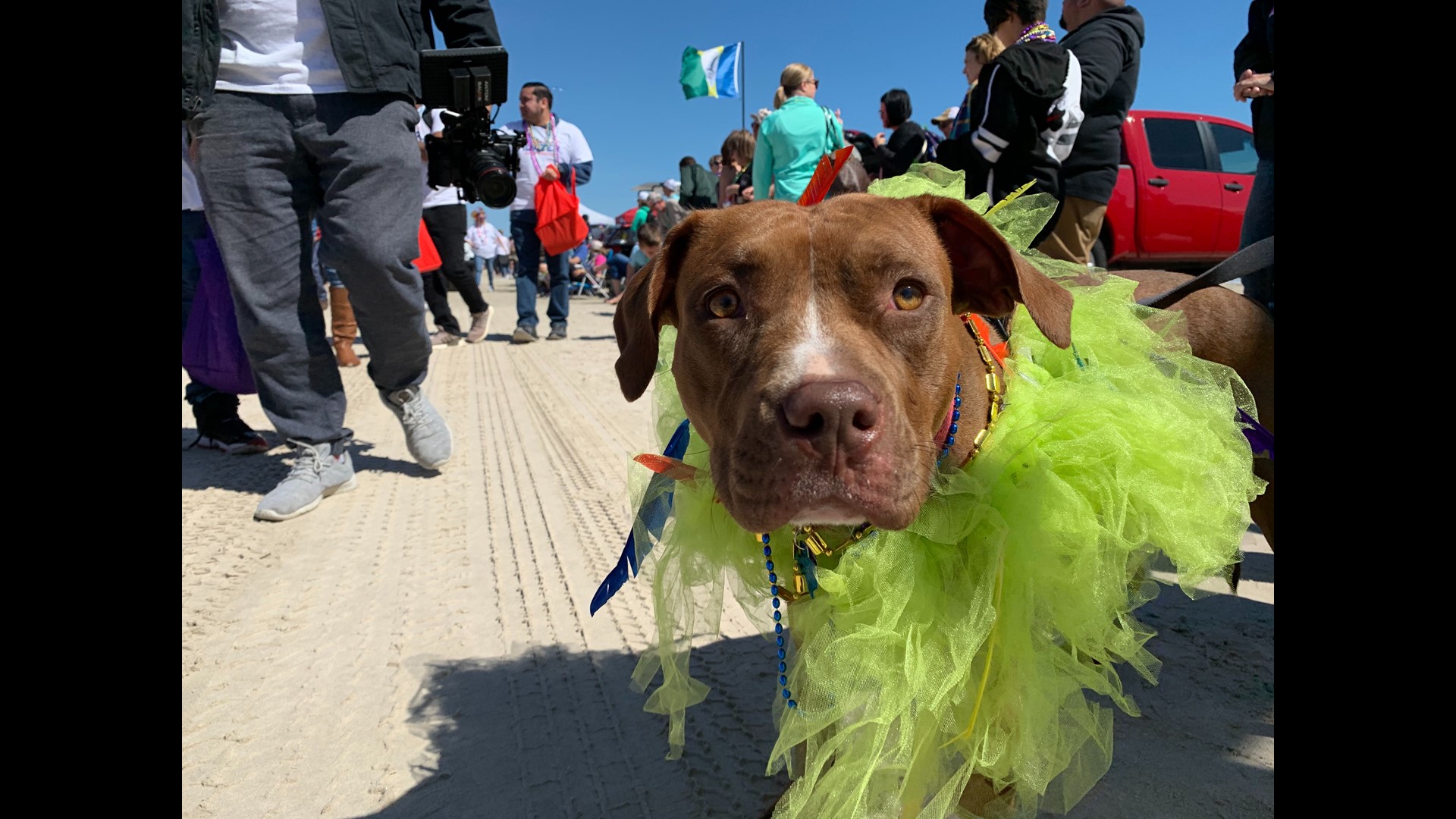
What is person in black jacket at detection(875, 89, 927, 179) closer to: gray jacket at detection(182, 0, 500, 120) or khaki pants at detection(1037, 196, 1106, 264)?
khaki pants at detection(1037, 196, 1106, 264)

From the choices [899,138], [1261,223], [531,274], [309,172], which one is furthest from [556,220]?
[1261,223]

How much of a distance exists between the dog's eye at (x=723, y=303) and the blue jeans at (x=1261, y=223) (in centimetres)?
224

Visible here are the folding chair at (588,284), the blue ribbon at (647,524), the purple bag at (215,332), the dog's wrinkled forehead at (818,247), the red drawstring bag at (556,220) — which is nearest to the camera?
the dog's wrinkled forehead at (818,247)

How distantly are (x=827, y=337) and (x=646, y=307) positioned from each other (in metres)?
0.52

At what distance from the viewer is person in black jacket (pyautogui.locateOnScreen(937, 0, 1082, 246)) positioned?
146 inches

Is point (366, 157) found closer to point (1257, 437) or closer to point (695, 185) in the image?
point (1257, 437)

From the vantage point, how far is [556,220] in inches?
358

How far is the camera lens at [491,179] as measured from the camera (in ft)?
14.2

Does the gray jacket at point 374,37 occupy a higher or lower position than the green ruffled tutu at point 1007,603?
higher

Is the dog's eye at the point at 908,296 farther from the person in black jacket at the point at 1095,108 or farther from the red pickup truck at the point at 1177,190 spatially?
the red pickup truck at the point at 1177,190

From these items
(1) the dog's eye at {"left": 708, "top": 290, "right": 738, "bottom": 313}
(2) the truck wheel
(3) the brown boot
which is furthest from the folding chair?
(1) the dog's eye at {"left": 708, "top": 290, "right": 738, "bottom": 313}

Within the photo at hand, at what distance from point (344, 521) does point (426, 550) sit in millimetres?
618

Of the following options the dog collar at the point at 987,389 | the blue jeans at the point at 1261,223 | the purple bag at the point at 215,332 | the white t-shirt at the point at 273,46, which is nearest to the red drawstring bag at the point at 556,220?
the purple bag at the point at 215,332
